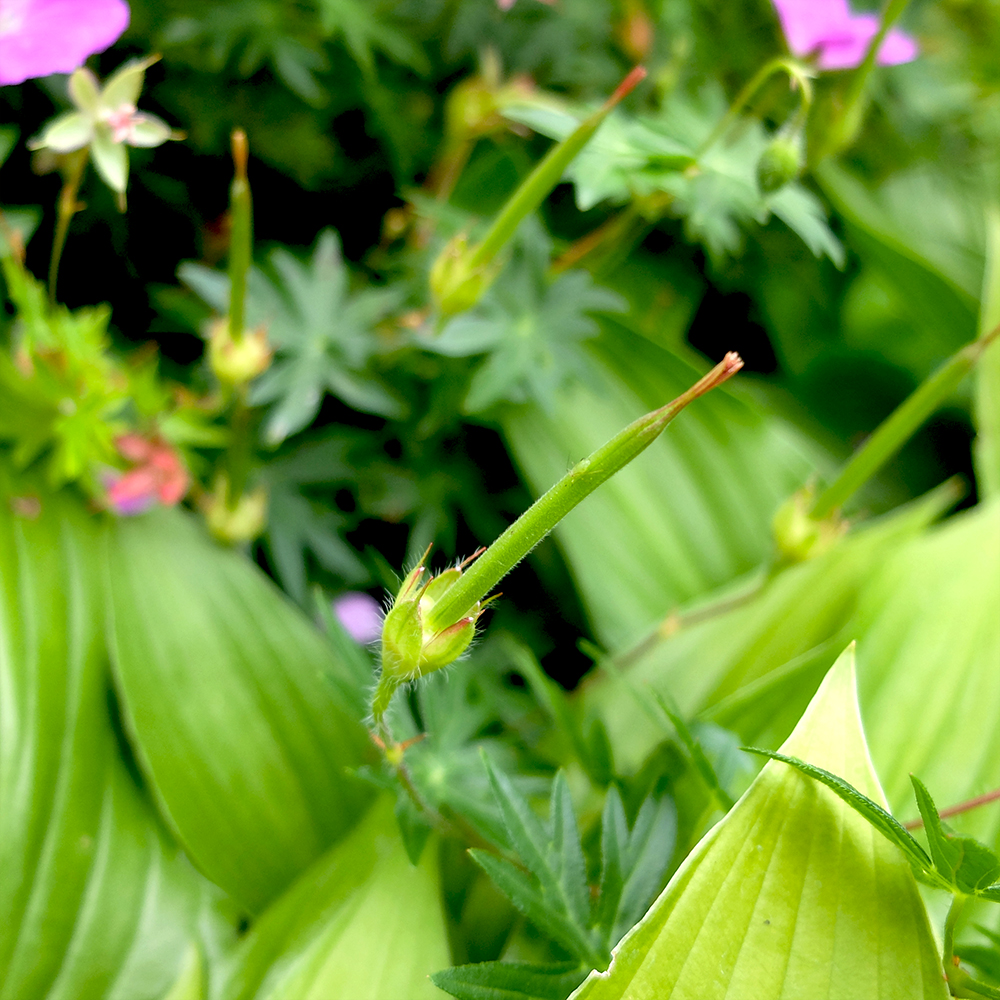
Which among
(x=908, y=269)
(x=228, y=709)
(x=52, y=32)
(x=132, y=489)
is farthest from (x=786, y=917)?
(x=908, y=269)

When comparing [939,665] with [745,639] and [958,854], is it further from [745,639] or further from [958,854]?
[958,854]

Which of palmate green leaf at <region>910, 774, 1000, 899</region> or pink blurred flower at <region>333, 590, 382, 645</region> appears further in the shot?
pink blurred flower at <region>333, 590, 382, 645</region>

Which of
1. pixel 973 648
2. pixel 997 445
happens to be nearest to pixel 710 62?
pixel 997 445

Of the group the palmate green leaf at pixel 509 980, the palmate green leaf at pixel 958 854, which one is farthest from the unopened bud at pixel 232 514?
the palmate green leaf at pixel 958 854

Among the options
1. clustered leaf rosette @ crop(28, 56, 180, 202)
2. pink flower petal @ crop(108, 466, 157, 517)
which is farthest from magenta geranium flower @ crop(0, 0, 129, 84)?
pink flower petal @ crop(108, 466, 157, 517)

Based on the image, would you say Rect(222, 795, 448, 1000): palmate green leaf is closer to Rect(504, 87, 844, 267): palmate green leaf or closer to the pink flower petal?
the pink flower petal

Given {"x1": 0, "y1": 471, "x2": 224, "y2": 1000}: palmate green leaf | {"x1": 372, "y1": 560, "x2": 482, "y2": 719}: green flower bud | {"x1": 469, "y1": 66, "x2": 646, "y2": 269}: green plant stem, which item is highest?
{"x1": 469, "y1": 66, "x2": 646, "y2": 269}: green plant stem
